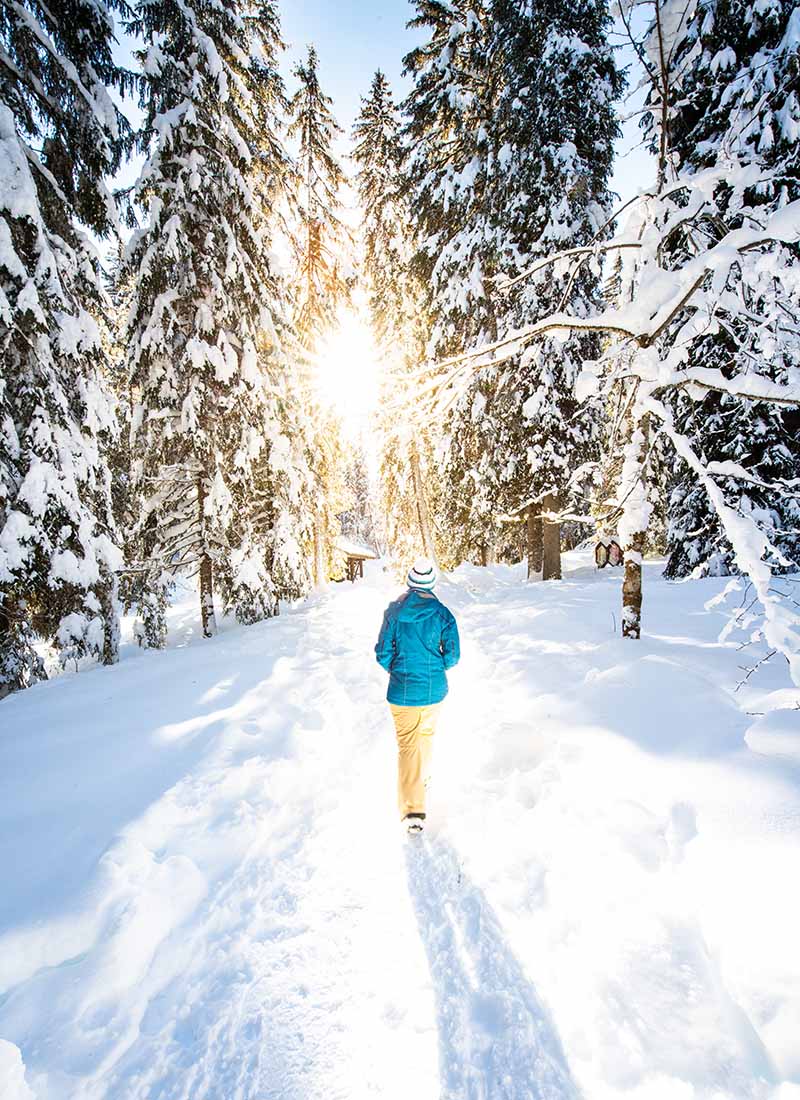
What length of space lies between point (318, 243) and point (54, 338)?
1140 cm

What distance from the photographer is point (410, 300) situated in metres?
15.8

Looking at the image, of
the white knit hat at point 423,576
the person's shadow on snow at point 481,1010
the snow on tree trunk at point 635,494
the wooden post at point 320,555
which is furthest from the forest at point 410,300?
the person's shadow on snow at point 481,1010

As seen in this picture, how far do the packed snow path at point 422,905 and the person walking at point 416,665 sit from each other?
1.80 feet

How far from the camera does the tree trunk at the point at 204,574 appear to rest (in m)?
9.98

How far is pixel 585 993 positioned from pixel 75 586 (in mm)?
7827

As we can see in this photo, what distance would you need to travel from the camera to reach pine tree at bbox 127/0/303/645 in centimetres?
889

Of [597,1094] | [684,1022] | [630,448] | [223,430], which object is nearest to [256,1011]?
[597,1094]

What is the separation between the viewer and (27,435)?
22.2 ft

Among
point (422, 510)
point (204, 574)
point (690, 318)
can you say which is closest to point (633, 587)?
point (690, 318)

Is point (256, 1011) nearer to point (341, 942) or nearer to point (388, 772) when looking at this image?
point (341, 942)

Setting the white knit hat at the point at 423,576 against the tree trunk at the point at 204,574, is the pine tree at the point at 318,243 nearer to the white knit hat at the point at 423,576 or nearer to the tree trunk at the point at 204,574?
the tree trunk at the point at 204,574

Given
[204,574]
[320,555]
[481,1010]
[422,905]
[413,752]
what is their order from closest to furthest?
[481,1010] → [422,905] → [413,752] → [204,574] → [320,555]

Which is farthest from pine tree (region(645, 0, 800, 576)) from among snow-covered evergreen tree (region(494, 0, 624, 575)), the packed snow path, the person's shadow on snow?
the person's shadow on snow

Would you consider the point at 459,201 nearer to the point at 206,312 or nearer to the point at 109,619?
the point at 206,312
